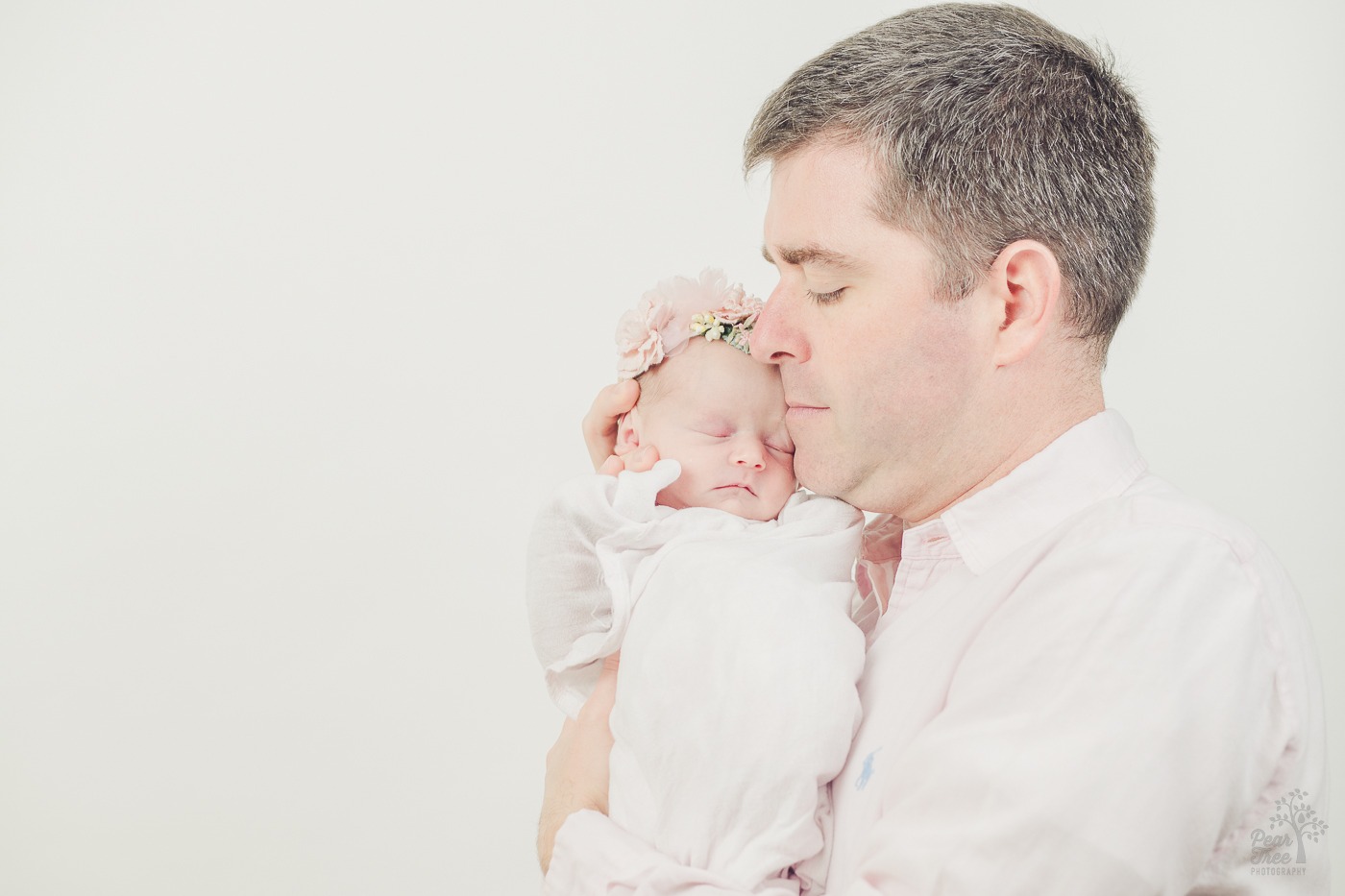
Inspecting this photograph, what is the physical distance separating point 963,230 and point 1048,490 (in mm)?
400

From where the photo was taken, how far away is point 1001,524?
1.73 m

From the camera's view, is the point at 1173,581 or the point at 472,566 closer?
the point at 1173,581

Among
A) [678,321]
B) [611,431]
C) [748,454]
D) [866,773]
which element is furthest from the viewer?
[611,431]

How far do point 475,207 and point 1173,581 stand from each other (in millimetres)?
2840

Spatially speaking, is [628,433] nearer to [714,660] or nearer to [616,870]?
[714,660]

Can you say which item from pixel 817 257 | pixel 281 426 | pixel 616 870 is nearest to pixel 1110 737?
pixel 616 870

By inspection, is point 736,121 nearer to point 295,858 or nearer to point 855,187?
point 855,187

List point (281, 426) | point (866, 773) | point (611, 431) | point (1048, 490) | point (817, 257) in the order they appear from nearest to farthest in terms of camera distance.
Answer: point (866, 773)
point (1048, 490)
point (817, 257)
point (611, 431)
point (281, 426)

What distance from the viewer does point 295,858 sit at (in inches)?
145

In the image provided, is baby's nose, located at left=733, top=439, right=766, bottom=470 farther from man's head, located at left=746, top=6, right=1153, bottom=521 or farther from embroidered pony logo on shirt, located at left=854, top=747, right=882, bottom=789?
embroidered pony logo on shirt, located at left=854, top=747, right=882, bottom=789

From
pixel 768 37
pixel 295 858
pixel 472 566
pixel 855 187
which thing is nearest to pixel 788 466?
pixel 855 187

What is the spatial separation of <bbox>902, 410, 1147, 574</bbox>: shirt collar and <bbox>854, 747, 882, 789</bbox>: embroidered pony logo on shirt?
1.01ft

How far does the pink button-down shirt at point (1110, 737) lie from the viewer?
1.30 metres

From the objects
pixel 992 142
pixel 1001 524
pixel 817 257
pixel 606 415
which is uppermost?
pixel 992 142
